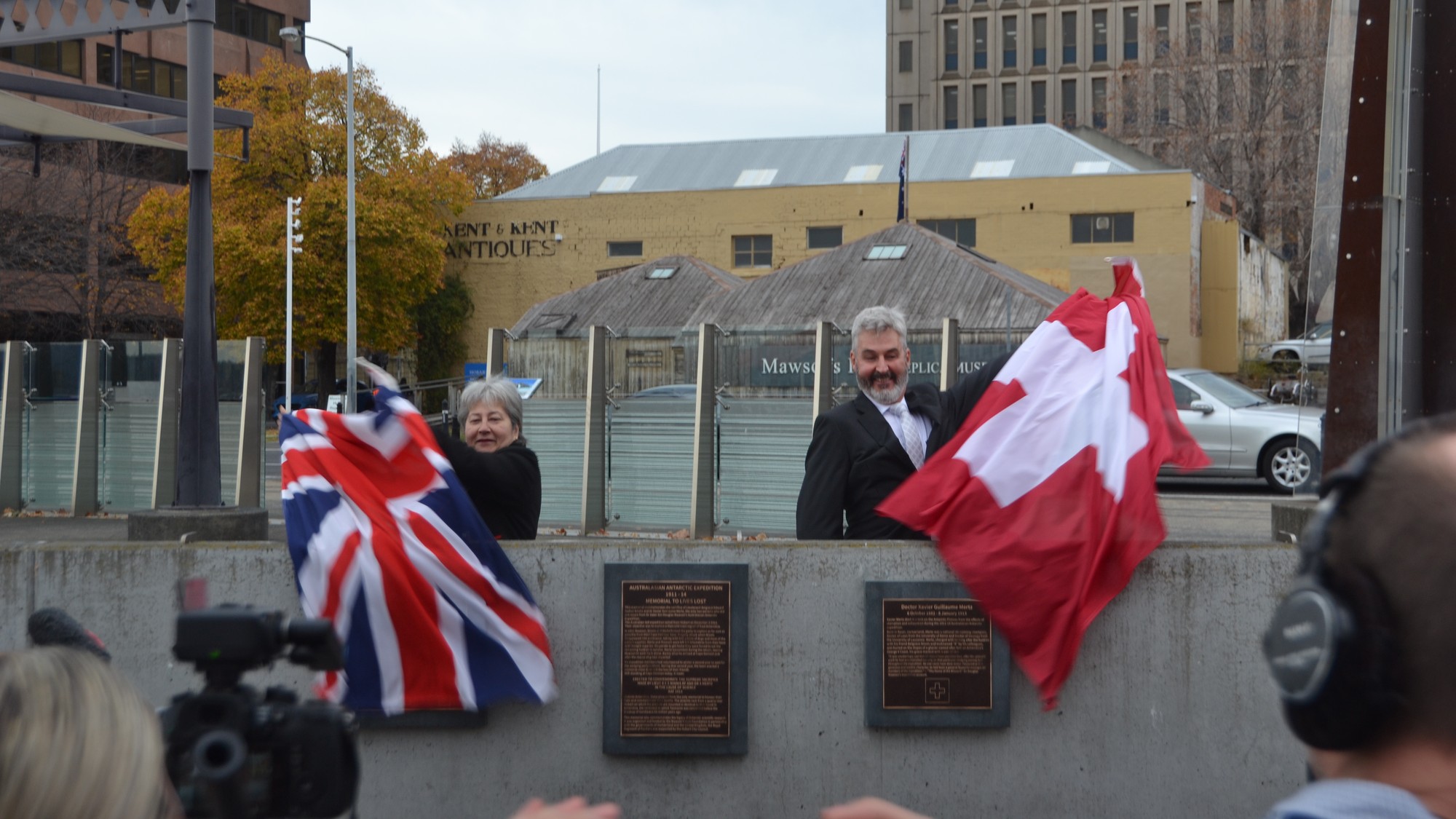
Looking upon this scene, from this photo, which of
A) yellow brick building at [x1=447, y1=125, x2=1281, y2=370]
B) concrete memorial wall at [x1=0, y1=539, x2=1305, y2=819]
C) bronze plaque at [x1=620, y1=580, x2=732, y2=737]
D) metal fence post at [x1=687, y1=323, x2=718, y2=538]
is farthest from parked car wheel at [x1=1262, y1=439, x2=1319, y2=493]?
yellow brick building at [x1=447, y1=125, x2=1281, y2=370]

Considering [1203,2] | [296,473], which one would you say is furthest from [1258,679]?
[1203,2]

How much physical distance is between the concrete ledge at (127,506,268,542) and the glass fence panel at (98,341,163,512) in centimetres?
813

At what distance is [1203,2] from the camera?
87.8 metres

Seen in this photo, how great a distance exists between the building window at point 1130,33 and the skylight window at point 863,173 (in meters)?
43.5

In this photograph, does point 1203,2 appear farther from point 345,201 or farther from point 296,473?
point 296,473

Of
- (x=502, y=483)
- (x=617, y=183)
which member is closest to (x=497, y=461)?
(x=502, y=483)

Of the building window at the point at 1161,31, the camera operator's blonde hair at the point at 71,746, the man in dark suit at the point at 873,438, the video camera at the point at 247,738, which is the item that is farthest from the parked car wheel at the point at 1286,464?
the building window at the point at 1161,31

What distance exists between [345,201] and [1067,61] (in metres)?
56.9

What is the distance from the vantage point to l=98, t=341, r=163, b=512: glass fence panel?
15.3 meters

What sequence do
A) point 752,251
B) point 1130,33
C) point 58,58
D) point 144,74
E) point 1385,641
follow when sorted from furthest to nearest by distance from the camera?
point 1130,33, point 144,74, point 58,58, point 752,251, point 1385,641

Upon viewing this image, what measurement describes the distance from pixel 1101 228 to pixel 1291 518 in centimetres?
4435

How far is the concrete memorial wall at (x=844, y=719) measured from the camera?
5.47m

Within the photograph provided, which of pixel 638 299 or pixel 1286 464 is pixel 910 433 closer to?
pixel 1286 464

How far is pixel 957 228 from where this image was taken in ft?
167
